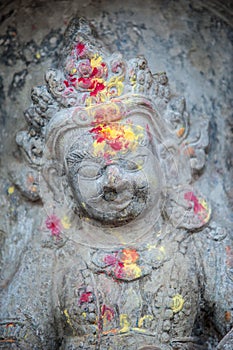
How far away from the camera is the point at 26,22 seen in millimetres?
4109

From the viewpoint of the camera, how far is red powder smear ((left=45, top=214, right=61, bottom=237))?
3839mm

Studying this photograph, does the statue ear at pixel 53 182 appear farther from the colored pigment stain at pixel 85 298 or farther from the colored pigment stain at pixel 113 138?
the colored pigment stain at pixel 85 298

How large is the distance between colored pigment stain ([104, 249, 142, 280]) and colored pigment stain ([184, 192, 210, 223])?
0.31 m

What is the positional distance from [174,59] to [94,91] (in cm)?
50

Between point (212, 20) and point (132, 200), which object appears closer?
point (132, 200)

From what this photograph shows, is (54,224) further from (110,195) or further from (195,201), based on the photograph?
(195,201)

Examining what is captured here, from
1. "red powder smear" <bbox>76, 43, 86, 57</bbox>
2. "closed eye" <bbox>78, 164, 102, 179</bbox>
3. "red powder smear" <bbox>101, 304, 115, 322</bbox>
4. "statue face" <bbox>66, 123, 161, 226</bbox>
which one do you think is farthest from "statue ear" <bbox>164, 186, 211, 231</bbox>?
"red powder smear" <bbox>76, 43, 86, 57</bbox>

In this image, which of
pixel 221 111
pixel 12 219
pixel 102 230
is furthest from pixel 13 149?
pixel 221 111

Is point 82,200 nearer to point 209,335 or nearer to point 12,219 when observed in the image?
point 12,219

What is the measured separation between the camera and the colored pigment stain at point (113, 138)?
3.73 m

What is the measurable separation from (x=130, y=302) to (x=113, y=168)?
535 mm

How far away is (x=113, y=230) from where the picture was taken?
3.80m

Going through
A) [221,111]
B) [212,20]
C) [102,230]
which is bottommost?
[102,230]

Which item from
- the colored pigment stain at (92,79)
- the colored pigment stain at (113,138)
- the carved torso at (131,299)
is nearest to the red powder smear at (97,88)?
the colored pigment stain at (92,79)
